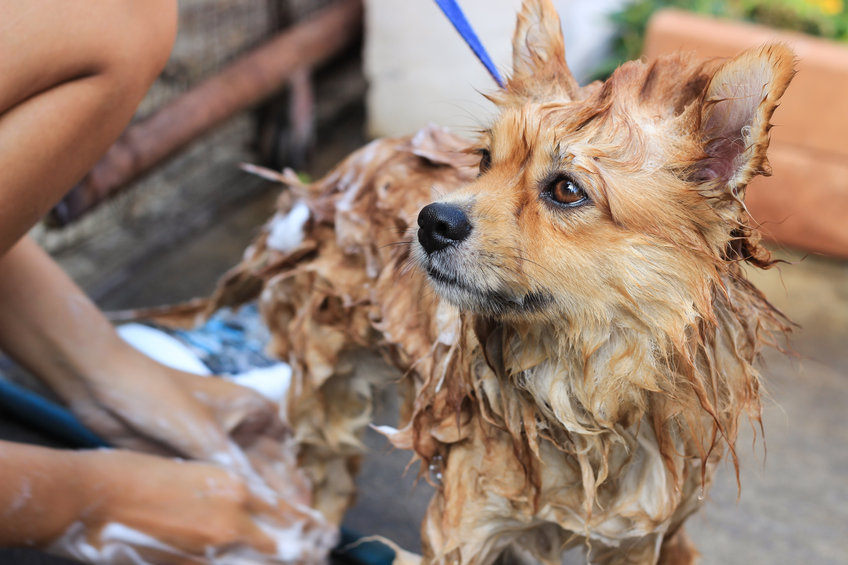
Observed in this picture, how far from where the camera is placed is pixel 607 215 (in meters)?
1.60

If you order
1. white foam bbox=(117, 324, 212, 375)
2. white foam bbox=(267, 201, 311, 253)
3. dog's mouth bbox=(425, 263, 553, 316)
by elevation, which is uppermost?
dog's mouth bbox=(425, 263, 553, 316)

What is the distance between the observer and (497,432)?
1.88 m

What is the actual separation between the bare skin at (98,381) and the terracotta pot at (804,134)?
9.82ft

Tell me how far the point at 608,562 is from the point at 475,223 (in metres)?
0.89

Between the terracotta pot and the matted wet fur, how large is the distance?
291cm

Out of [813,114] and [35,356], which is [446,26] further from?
[35,356]

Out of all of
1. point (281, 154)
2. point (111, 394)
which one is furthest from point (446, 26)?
point (111, 394)

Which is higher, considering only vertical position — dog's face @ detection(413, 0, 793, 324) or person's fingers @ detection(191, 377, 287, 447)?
dog's face @ detection(413, 0, 793, 324)

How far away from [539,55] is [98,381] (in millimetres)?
1541

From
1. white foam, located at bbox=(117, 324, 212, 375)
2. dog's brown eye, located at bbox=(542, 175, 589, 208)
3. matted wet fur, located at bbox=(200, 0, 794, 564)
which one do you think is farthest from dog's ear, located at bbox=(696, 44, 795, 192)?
white foam, located at bbox=(117, 324, 212, 375)

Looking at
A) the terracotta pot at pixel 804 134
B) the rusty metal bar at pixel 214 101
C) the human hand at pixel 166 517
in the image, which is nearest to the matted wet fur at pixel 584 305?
the human hand at pixel 166 517

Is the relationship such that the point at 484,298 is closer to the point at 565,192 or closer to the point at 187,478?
the point at 565,192

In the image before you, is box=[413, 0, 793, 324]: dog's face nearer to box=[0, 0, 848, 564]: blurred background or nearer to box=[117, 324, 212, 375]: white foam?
box=[0, 0, 848, 564]: blurred background

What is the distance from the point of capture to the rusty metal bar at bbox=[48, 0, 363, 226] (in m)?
3.80
